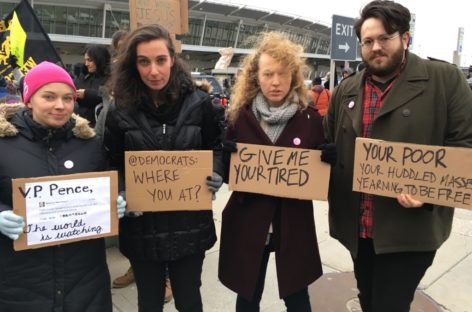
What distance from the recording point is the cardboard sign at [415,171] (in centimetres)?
183

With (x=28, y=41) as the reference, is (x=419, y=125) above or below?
below

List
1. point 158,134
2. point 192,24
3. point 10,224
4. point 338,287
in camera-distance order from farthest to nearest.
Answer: point 192,24, point 338,287, point 158,134, point 10,224

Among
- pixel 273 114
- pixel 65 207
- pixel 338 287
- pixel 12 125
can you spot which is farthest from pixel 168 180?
pixel 338 287

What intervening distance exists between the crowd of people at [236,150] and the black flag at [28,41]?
2.37 m

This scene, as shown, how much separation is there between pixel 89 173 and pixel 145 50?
0.66 meters

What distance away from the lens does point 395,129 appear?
197 centimetres

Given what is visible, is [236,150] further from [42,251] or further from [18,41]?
[18,41]

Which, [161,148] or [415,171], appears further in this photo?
[161,148]

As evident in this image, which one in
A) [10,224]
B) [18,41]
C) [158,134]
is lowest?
[10,224]

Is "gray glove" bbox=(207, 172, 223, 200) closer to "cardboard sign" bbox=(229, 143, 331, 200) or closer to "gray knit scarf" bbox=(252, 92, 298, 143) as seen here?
"cardboard sign" bbox=(229, 143, 331, 200)

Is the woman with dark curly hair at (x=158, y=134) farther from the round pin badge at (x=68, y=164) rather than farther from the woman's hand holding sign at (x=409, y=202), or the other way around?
the woman's hand holding sign at (x=409, y=202)

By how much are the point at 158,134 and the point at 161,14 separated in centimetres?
270

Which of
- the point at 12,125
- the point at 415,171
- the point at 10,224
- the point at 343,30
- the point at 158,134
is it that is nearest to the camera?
the point at 10,224

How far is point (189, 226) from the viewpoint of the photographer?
6.97ft
